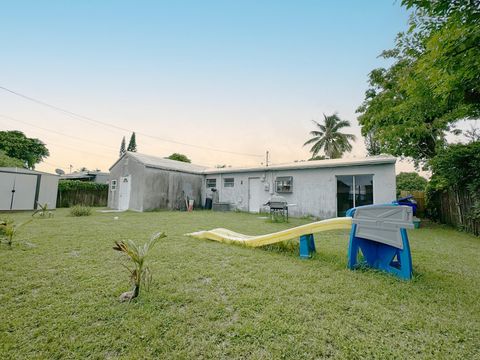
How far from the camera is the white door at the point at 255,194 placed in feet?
40.6

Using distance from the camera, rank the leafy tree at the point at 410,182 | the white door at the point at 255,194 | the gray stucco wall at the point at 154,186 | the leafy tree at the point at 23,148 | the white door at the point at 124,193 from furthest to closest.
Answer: the leafy tree at the point at 23,148
the leafy tree at the point at 410,182
the white door at the point at 124,193
the white door at the point at 255,194
the gray stucco wall at the point at 154,186

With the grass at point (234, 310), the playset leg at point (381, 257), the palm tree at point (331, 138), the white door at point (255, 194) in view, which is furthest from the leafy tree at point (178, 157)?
the playset leg at point (381, 257)

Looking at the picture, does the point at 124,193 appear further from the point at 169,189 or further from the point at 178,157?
the point at 178,157

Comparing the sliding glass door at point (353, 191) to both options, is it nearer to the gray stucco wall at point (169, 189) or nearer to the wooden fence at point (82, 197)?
the gray stucco wall at point (169, 189)

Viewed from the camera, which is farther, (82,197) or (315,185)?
(82,197)

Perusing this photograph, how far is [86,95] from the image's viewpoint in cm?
1188

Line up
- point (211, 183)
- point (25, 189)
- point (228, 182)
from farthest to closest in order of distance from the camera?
point (211, 183) → point (228, 182) → point (25, 189)

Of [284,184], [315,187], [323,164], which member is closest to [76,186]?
[284,184]

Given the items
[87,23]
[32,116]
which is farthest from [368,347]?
[32,116]

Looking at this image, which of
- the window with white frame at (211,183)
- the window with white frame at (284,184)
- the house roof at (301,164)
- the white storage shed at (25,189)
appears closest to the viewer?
the house roof at (301,164)

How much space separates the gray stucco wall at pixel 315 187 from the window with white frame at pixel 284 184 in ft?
0.58

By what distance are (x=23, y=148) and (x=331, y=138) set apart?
121ft

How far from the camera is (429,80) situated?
4613 mm

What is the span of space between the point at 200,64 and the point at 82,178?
68.2ft
